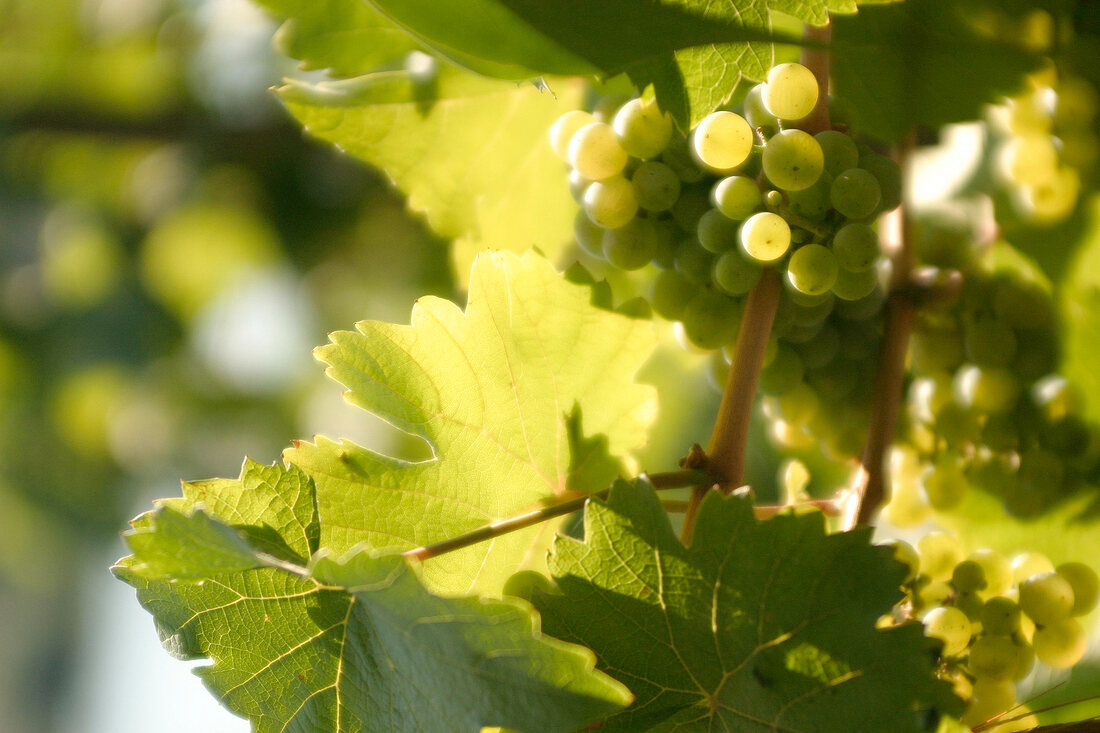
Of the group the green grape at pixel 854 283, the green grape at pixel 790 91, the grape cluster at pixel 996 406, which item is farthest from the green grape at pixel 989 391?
the green grape at pixel 790 91

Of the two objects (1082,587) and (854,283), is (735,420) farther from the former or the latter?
(1082,587)

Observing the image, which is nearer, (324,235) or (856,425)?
(856,425)

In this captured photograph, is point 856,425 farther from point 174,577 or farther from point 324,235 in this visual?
point 324,235

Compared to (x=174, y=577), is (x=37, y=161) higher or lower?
lower

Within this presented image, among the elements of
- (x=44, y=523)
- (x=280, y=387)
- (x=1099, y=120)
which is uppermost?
(x=1099, y=120)

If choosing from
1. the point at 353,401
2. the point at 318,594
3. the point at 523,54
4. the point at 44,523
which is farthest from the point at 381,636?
the point at 44,523

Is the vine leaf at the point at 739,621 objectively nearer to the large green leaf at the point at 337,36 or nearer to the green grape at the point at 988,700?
the green grape at the point at 988,700

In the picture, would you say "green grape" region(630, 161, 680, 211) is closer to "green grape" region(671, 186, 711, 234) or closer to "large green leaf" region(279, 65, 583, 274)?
"green grape" region(671, 186, 711, 234)

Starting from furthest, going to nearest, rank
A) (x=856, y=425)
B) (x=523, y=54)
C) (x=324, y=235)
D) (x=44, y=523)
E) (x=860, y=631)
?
(x=44, y=523), (x=324, y=235), (x=856, y=425), (x=523, y=54), (x=860, y=631)
